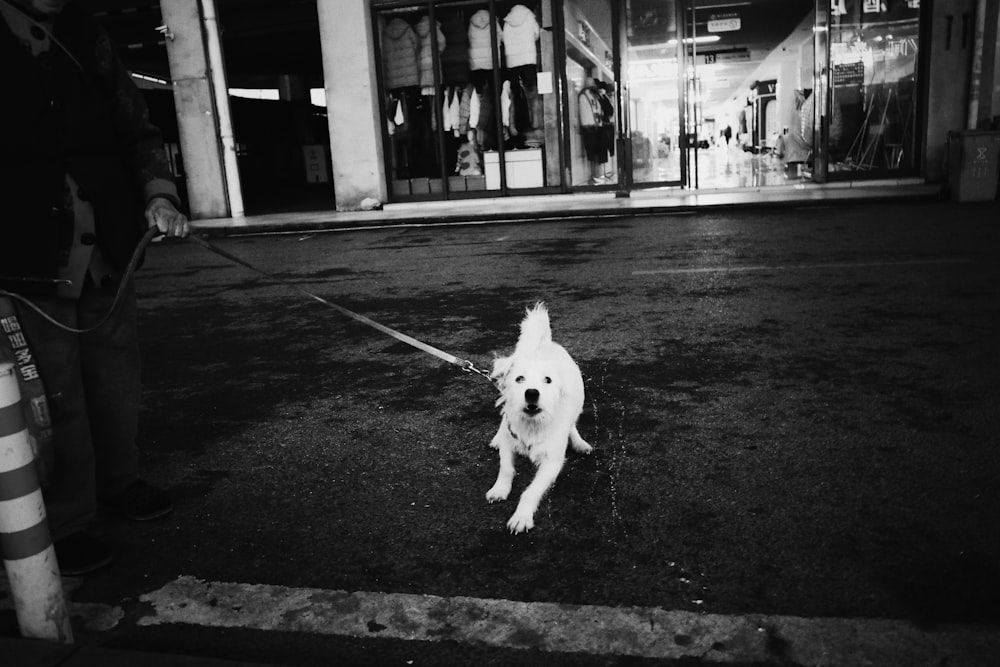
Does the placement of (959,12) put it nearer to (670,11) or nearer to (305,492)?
(670,11)

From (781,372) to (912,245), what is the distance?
198 inches

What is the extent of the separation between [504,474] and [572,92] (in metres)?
14.8

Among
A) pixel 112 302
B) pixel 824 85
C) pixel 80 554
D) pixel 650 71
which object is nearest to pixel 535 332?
pixel 112 302

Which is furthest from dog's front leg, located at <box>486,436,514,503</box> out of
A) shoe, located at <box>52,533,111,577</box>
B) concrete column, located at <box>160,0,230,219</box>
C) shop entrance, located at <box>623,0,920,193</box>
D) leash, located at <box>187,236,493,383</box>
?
concrete column, located at <box>160,0,230,219</box>

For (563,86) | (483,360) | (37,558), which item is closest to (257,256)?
(483,360)

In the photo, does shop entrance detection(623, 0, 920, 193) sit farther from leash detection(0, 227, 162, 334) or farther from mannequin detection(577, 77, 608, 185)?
leash detection(0, 227, 162, 334)

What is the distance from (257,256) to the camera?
11.0 meters

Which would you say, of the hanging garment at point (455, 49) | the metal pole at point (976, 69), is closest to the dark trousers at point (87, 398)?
the hanging garment at point (455, 49)

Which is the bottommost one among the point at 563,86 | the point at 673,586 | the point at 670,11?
the point at 673,586

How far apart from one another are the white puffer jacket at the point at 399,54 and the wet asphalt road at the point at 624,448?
10876mm

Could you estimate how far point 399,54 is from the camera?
16.9 metres

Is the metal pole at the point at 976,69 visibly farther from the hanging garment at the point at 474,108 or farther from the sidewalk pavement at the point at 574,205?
the hanging garment at the point at 474,108

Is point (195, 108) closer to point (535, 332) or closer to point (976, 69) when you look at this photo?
point (976, 69)

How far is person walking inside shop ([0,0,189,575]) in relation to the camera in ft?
8.21
